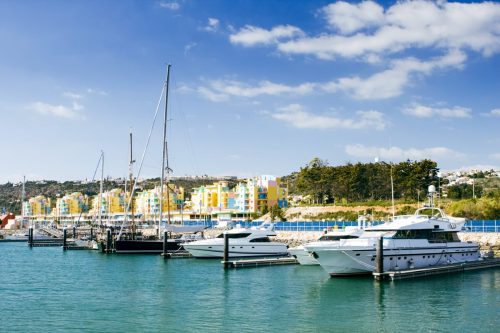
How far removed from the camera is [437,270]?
3612cm

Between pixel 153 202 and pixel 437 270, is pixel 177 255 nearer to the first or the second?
pixel 437 270

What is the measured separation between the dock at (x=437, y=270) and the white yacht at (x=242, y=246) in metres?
17.7

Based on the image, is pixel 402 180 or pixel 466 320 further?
pixel 402 180

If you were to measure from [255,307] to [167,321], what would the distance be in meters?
5.04

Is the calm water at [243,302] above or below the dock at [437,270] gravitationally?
below

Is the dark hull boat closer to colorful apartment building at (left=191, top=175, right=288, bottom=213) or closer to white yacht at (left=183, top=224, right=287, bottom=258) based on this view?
white yacht at (left=183, top=224, right=287, bottom=258)

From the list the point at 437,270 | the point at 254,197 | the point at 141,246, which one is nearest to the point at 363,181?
the point at 254,197

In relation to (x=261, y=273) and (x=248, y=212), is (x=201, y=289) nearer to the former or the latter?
(x=261, y=273)

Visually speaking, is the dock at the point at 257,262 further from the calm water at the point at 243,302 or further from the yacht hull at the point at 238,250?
the yacht hull at the point at 238,250

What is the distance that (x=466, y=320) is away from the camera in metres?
23.5

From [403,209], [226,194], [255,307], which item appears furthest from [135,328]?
[226,194]

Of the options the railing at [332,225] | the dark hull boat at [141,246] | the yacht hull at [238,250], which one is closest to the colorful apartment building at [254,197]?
the railing at [332,225]

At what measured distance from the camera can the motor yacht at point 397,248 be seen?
113 feet

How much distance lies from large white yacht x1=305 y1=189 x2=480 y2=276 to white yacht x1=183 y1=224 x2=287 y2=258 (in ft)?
48.4
